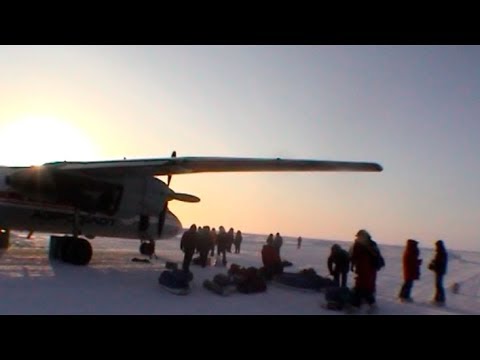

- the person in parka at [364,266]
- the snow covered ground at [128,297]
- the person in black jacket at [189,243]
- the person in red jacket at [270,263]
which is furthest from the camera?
the person in black jacket at [189,243]

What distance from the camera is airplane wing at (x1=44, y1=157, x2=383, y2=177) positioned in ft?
39.1

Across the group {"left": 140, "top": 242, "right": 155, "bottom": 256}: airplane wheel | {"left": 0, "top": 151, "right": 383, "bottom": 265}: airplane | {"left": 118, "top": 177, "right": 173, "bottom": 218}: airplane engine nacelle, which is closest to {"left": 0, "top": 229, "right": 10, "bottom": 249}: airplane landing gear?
{"left": 0, "top": 151, "right": 383, "bottom": 265}: airplane

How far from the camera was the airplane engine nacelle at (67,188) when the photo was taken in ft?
44.5

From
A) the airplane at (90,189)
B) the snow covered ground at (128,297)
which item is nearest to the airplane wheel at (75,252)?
the airplane at (90,189)

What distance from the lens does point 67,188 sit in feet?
45.5

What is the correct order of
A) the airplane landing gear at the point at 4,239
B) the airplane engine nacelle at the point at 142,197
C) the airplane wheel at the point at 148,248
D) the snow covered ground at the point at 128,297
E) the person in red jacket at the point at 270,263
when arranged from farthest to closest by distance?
the airplane wheel at the point at 148,248 → the airplane landing gear at the point at 4,239 → the airplane engine nacelle at the point at 142,197 → the person in red jacket at the point at 270,263 → the snow covered ground at the point at 128,297

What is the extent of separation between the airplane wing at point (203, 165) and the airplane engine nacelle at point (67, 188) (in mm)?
386

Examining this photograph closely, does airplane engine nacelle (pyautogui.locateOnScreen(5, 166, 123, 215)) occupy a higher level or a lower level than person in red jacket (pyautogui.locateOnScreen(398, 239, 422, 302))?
higher

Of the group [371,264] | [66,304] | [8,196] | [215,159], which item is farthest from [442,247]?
[8,196]

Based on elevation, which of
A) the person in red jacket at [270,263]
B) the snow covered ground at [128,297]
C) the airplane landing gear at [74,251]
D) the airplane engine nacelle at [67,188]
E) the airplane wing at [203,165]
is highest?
the airplane wing at [203,165]

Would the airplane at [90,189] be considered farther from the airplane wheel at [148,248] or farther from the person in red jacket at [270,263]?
the airplane wheel at [148,248]

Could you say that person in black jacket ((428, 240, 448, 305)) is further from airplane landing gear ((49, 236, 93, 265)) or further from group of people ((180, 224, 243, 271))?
airplane landing gear ((49, 236, 93, 265))

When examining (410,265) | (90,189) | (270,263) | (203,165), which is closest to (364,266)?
(410,265)

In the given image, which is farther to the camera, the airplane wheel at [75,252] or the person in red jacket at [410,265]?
the airplane wheel at [75,252]
